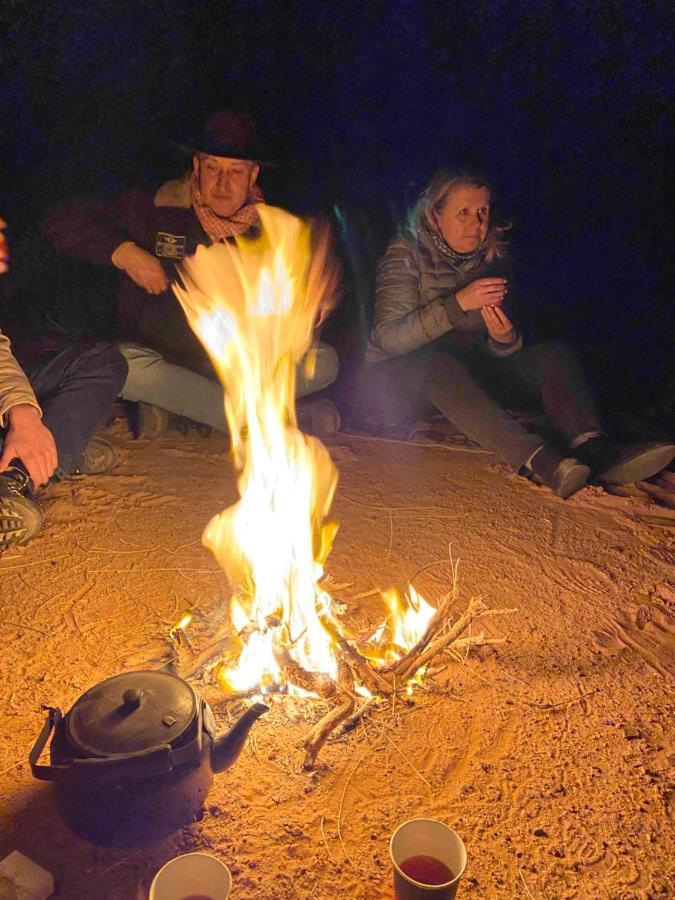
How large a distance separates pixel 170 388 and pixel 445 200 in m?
2.37

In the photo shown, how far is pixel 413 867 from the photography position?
1737mm

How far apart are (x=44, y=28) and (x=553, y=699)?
6734 mm

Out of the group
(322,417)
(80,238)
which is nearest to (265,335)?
(322,417)

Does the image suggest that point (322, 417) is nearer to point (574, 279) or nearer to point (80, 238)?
point (80, 238)

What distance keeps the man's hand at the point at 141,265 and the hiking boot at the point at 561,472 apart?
286 cm

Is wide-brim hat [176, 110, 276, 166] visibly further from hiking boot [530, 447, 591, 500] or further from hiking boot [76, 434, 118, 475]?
hiking boot [530, 447, 591, 500]

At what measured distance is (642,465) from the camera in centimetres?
431

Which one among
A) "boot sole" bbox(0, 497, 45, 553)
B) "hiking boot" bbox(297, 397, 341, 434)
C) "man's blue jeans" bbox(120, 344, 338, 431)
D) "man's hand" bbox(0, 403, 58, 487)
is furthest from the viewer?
"hiking boot" bbox(297, 397, 341, 434)

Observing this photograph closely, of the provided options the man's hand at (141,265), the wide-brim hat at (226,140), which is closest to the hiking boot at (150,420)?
the man's hand at (141,265)

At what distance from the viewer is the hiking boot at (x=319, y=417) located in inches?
210

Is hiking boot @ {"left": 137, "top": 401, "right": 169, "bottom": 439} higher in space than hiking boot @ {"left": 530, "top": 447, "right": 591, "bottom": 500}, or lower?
lower

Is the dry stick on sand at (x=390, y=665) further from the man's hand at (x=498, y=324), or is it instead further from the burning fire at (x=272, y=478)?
the man's hand at (x=498, y=324)

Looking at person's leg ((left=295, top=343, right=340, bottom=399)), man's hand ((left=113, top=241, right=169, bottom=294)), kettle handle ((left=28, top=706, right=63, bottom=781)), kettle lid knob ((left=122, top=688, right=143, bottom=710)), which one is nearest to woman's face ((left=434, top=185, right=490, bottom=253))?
person's leg ((left=295, top=343, right=340, bottom=399))

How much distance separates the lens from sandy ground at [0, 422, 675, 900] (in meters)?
1.98
